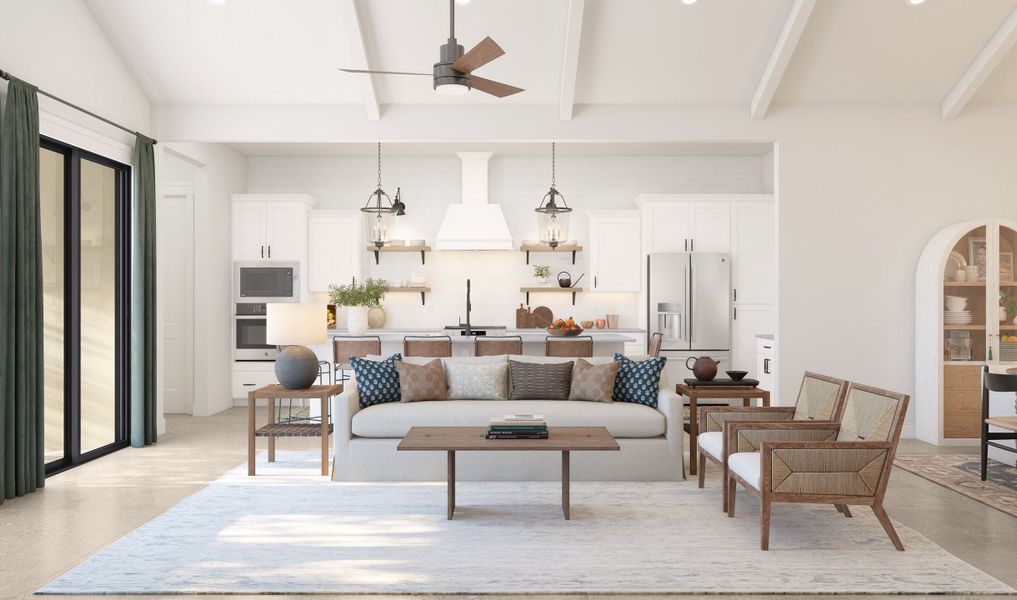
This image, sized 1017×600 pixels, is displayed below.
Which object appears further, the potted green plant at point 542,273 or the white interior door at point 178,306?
the potted green plant at point 542,273

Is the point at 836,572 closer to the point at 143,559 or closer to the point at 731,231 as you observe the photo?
the point at 143,559

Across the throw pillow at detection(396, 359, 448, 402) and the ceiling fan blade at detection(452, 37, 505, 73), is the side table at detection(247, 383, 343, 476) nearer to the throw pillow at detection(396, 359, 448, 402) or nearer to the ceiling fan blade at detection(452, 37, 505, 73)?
the throw pillow at detection(396, 359, 448, 402)

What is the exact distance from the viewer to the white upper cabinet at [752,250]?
870 cm

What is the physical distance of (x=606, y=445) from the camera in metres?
4.03

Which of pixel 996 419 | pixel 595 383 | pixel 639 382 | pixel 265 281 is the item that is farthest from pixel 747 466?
pixel 265 281

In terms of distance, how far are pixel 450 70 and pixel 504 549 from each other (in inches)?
102

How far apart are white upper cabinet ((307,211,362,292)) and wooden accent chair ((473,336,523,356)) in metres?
2.88

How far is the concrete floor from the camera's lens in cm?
346

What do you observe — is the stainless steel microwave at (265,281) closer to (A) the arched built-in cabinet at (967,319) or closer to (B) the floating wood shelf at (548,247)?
(B) the floating wood shelf at (548,247)

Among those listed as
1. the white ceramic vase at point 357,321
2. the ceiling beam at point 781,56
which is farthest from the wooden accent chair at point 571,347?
the ceiling beam at point 781,56

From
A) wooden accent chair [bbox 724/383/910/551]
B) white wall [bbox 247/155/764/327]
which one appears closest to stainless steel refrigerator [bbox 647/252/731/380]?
white wall [bbox 247/155/764/327]

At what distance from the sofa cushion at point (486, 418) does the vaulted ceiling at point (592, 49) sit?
2.85 m

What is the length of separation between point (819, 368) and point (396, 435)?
3936 mm

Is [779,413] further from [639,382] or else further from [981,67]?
[981,67]
